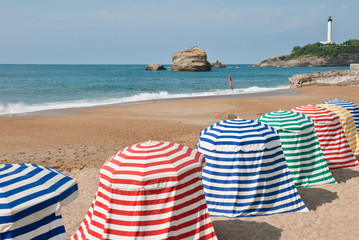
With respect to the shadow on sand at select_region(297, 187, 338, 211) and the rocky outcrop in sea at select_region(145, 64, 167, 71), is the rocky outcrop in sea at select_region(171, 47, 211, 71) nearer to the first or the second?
the rocky outcrop in sea at select_region(145, 64, 167, 71)

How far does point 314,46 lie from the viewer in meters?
133

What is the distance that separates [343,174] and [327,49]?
130061 mm

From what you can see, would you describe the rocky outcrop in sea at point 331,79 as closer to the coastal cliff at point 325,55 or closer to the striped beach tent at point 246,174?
the striped beach tent at point 246,174

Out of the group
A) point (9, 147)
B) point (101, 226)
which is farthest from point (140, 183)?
point (9, 147)

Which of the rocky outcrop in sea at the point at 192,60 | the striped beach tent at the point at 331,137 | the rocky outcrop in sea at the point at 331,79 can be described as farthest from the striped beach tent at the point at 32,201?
the rocky outcrop in sea at the point at 192,60

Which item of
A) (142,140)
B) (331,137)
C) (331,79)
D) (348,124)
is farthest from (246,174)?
(331,79)

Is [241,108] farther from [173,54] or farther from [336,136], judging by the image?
[173,54]

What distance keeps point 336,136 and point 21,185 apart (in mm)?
7736

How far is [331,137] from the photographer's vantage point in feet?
28.1

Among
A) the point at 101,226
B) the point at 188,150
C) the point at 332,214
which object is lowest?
the point at 332,214

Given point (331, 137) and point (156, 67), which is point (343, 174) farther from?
point (156, 67)

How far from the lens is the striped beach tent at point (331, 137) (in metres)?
8.38

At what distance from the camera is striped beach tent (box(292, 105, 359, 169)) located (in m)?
8.38

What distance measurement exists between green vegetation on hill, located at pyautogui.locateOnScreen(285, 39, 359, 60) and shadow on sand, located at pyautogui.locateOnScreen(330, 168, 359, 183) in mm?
126840
